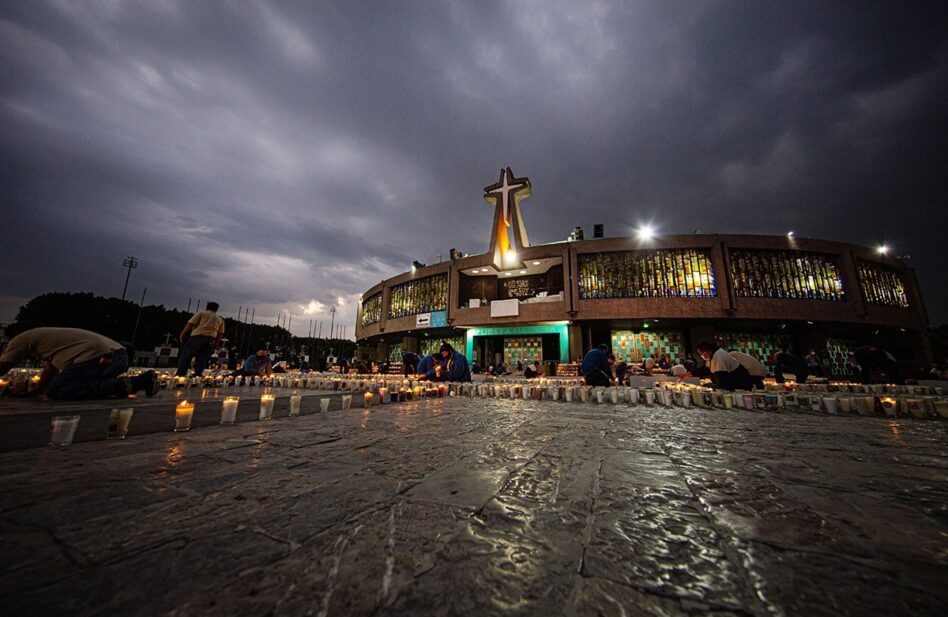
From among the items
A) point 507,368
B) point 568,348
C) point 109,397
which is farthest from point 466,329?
point 109,397

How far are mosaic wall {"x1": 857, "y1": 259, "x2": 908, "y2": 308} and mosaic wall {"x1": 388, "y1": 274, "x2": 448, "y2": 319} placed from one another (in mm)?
27869

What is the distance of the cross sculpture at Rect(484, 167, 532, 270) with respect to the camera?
21.7 metres

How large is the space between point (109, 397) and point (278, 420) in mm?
3918

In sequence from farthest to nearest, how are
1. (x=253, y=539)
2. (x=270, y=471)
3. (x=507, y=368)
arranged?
(x=507, y=368) → (x=270, y=471) → (x=253, y=539)

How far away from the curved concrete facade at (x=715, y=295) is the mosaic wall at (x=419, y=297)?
56.6 inches

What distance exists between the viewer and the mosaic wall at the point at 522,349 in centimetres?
2384

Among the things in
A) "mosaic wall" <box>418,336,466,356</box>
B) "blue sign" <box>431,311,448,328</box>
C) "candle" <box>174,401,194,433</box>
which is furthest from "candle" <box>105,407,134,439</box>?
"mosaic wall" <box>418,336,466,356</box>

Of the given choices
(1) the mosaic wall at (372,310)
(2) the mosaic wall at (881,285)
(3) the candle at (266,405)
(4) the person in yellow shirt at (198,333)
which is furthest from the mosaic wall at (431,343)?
(2) the mosaic wall at (881,285)

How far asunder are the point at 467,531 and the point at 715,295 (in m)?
23.3

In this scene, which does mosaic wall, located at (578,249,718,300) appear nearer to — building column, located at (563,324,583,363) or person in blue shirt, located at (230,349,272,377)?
building column, located at (563,324,583,363)

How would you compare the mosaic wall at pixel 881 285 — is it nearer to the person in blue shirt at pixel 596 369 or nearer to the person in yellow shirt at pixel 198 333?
the person in blue shirt at pixel 596 369

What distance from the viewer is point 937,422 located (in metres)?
3.94

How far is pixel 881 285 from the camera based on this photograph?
876 inches

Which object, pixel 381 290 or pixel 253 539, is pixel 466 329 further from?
pixel 253 539
